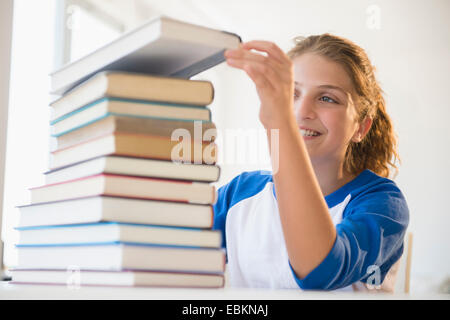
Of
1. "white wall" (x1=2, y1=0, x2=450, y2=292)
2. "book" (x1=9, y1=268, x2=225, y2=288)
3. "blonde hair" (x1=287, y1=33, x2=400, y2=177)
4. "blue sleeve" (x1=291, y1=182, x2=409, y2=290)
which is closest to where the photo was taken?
"book" (x1=9, y1=268, x2=225, y2=288)

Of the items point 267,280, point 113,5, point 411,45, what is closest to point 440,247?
point 411,45

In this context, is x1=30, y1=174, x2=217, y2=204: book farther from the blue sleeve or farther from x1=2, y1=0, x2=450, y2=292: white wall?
x1=2, y1=0, x2=450, y2=292: white wall

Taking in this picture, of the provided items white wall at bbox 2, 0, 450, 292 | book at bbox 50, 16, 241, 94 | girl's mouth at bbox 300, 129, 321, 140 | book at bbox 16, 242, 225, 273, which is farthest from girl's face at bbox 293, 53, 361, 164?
white wall at bbox 2, 0, 450, 292

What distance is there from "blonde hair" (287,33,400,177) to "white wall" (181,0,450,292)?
349 centimetres

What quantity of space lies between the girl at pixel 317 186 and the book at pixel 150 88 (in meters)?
0.05

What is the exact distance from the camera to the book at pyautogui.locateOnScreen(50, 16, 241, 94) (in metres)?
0.47

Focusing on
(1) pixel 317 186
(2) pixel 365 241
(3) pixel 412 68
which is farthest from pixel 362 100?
(3) pixel 412 68

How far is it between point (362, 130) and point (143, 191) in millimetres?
929

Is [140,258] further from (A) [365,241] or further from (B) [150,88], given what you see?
(A) [365,241]

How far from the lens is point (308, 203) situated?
558 mm

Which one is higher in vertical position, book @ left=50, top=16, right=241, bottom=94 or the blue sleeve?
book @ left=50, top=16, right=241, bottom=94

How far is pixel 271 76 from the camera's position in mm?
502

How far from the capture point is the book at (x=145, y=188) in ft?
1.58
